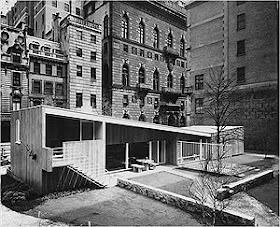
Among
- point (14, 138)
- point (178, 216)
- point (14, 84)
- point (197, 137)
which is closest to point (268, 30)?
point (197, 137)

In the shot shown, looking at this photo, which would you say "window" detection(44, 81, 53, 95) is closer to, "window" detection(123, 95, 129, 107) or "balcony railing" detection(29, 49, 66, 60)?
"balcony railing" detection(29, 49, 66, 60)

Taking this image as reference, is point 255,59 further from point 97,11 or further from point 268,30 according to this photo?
point 97,11

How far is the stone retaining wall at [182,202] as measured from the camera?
315 inches

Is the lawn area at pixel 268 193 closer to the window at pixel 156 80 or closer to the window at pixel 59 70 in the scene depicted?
Result: the window at pixel 156 80

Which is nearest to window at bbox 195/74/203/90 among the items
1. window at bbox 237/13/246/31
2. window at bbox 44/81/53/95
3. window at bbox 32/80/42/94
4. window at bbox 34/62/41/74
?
window at bbox 237/13/246/31

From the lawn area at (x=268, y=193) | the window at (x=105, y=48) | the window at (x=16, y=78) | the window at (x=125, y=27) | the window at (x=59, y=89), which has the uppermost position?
the window at (x=125, y=27)

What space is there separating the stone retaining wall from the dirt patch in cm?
27

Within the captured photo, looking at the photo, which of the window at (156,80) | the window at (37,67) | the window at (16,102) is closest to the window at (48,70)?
the window at (37,67)

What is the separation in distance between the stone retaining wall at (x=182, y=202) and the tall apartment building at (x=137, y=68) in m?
21.4

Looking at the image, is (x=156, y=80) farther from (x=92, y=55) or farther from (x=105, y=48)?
(x=92, y=55)

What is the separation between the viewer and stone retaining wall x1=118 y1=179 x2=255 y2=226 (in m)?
8.00

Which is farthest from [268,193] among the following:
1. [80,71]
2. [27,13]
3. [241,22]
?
[27,13]

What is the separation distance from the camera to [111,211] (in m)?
9.74

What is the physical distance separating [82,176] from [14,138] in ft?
22.6
